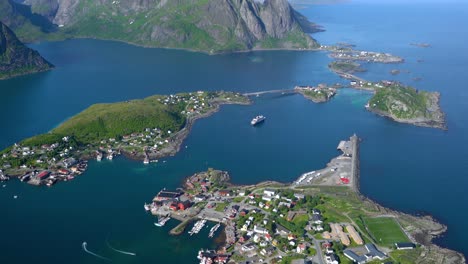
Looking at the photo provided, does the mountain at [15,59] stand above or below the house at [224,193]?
above

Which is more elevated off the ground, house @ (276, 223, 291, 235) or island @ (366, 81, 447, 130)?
island @ (366, 81, 447, 130)

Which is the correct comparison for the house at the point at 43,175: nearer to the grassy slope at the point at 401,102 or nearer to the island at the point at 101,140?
the island at the point at 101,140

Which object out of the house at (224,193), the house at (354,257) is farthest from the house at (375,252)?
the house at (224,193)

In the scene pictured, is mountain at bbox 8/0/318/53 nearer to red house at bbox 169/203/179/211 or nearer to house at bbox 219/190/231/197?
house at bbox 219/190/231/197

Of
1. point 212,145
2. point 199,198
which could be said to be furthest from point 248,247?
point 212,145

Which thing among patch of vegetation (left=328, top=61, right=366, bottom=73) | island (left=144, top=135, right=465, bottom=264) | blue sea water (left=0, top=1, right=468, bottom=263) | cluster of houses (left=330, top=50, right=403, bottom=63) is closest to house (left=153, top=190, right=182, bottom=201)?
island (left=144, top=135, right=465, bottom=264)
